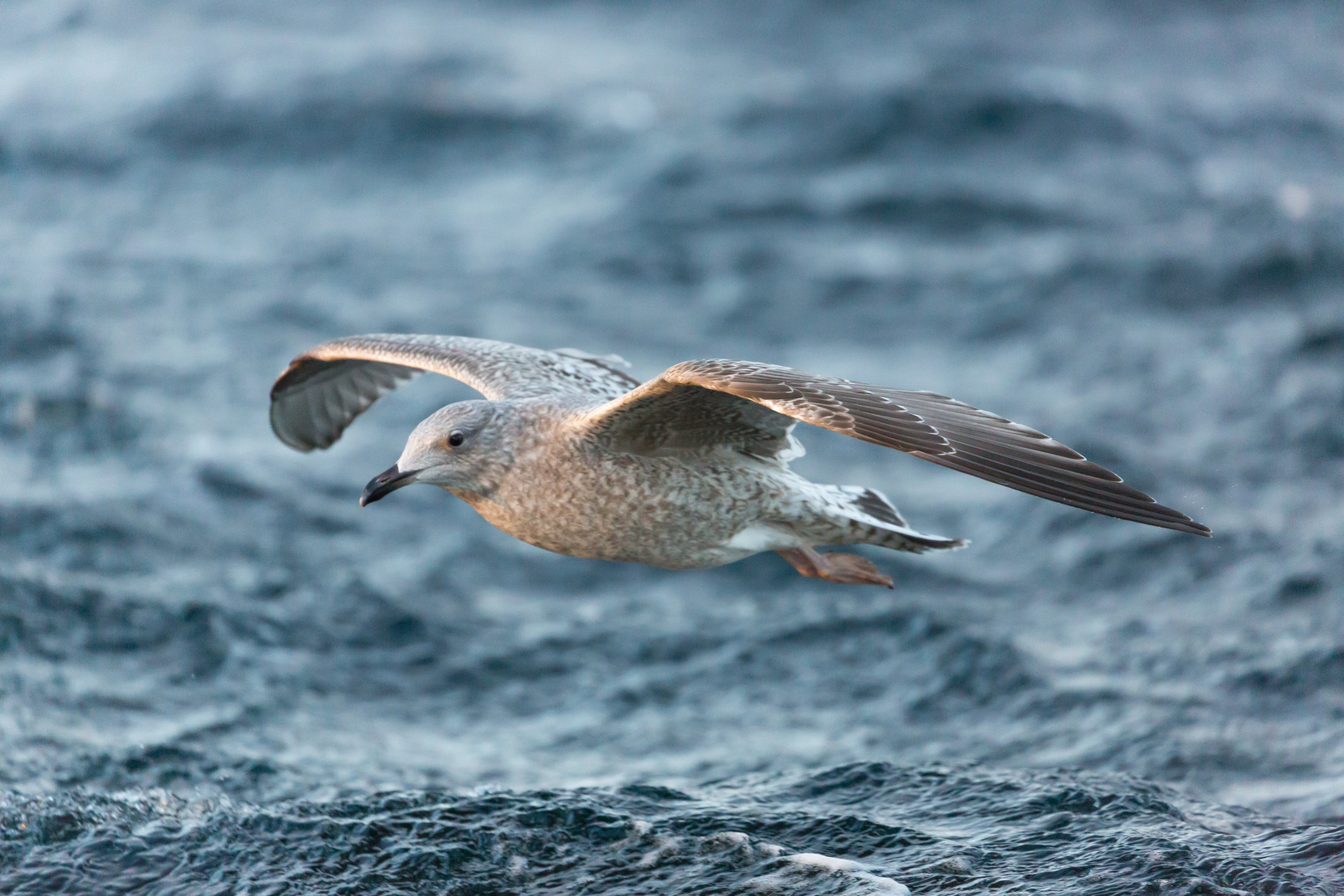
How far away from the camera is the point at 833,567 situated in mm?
5672

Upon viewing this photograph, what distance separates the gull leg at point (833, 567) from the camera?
565cm

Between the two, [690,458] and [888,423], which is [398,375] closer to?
[690,458]

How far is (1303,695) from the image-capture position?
6414 millimetres

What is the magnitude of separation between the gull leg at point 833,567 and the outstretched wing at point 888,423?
0.90 metres

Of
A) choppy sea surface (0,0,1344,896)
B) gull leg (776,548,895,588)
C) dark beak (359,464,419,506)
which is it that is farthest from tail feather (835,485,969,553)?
dark beak (359,464,419,506)

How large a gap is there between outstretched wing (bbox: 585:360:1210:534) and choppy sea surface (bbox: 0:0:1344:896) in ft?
4.59

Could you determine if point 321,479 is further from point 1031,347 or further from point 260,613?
point 1031,347

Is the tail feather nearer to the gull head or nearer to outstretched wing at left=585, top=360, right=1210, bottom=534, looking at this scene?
outstretched wing at left=585, top=360, right=1210, bottom=534

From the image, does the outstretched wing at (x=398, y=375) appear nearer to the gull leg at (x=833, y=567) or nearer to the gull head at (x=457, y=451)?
the gull head at (x=457, y=451)

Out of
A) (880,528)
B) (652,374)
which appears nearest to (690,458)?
(880,528)

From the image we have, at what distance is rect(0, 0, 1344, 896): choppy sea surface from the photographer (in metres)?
5.26

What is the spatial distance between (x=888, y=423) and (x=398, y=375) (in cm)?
320

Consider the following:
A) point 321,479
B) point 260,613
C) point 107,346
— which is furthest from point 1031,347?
point 107,346

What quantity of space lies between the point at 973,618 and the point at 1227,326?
13.7ft
